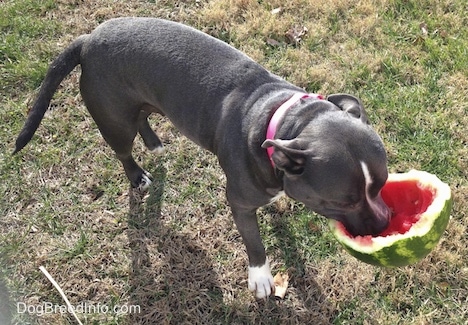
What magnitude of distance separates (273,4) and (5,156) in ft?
10.7

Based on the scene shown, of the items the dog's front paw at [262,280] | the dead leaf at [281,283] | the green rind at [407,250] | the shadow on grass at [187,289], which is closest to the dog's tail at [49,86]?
the shadow on grass at [187,289]

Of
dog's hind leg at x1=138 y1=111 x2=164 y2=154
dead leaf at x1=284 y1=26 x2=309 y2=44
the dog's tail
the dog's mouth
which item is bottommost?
dog's hind leg at x1=138 y1=111 x2=164 y2=154

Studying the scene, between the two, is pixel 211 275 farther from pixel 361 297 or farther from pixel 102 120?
pixel 102 120

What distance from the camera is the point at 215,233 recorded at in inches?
180

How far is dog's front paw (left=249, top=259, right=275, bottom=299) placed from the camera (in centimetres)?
406

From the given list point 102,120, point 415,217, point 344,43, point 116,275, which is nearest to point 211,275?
point 116,275

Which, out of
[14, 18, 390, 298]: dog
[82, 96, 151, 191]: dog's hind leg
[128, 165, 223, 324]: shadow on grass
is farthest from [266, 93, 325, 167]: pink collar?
[128, 165, 223, 324]: shadow on grass

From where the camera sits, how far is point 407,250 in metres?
3.03

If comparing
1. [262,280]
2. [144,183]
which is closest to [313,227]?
[262,280]

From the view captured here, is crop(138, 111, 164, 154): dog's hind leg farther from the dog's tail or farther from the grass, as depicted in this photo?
the dog's tail

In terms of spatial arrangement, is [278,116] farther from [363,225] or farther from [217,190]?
[217,190]

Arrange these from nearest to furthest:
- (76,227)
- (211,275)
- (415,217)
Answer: (415,217) < (211,275) < (76,227)

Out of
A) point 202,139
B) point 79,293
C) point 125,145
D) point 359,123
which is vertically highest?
point 359,123

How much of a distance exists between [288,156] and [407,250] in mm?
878
